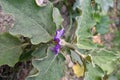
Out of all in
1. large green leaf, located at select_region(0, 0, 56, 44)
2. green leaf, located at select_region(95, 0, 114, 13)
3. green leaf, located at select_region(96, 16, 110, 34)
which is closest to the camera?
large green leaf, located at select_region(0, 0, 56, 44)

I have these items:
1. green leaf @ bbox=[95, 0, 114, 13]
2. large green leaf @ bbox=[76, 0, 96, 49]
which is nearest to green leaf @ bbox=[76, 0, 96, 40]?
large green leaf @ bbox=[76, 0, 96, 49]

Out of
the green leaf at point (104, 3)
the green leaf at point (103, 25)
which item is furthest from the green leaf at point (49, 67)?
the green leaf at point (103, 25)

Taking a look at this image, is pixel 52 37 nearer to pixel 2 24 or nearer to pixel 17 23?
pixel 17 23

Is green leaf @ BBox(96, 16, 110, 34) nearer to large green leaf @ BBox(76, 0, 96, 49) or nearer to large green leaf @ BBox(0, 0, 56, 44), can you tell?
large green leaf @ BBox(76, 0, 96, 49)

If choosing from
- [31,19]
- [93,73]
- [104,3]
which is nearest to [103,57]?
[93,73]

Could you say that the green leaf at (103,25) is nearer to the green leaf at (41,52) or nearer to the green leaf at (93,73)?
the green leaf at (93,73)

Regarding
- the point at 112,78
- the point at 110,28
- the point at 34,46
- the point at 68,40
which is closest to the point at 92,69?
the point at 68,40

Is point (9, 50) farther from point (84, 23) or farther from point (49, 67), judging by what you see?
point (84, 23)
